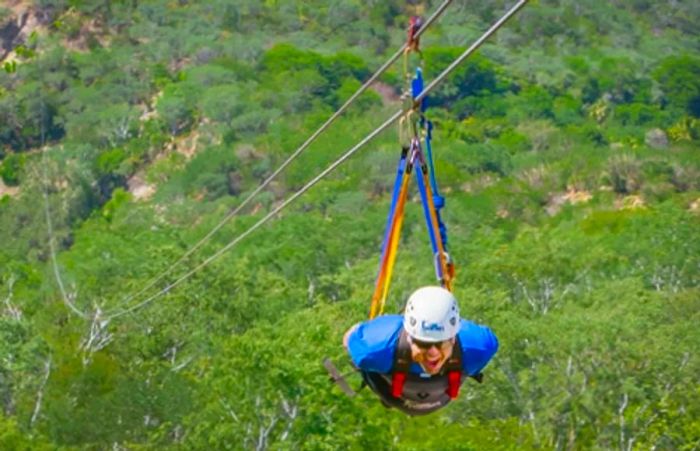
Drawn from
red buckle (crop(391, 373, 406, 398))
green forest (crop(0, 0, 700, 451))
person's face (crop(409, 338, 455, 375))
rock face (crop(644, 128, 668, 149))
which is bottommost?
rock face (crop(644, 128, 668, 149))

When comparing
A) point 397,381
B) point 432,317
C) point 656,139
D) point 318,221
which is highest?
point 432,317

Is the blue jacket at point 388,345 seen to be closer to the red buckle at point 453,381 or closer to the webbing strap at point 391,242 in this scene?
the red buckle at point 453,381

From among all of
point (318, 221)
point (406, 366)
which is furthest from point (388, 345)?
point (318, 221)

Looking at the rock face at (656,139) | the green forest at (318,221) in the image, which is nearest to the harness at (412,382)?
the green forest at (318,221)

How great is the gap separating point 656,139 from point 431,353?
85672 mm

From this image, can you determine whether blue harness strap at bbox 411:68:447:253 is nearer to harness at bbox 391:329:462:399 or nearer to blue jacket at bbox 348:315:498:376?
blue jacket at bbox 348:315:498:376

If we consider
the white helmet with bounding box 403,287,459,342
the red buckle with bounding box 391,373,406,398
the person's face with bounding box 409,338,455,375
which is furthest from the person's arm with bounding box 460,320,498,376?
the white helmet with bounding box 403,287,459,342

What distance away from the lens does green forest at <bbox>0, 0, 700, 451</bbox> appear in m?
31.3

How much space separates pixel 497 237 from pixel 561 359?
17.6 meters

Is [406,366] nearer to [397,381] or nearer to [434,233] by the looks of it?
[397,381]

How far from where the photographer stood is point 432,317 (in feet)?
28.6

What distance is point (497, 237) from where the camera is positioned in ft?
173

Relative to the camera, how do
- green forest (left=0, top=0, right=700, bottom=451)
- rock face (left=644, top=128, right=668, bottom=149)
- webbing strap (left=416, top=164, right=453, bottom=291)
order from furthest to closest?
1. rock face (left=644, top=128, right=668, bottom=149)
2. green forest (left=0, top=0, right=700, bottom=451)
3. webbing strap (left=416, top=164, right=453, bottom=291)

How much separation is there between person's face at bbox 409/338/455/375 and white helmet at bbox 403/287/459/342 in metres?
0.10
